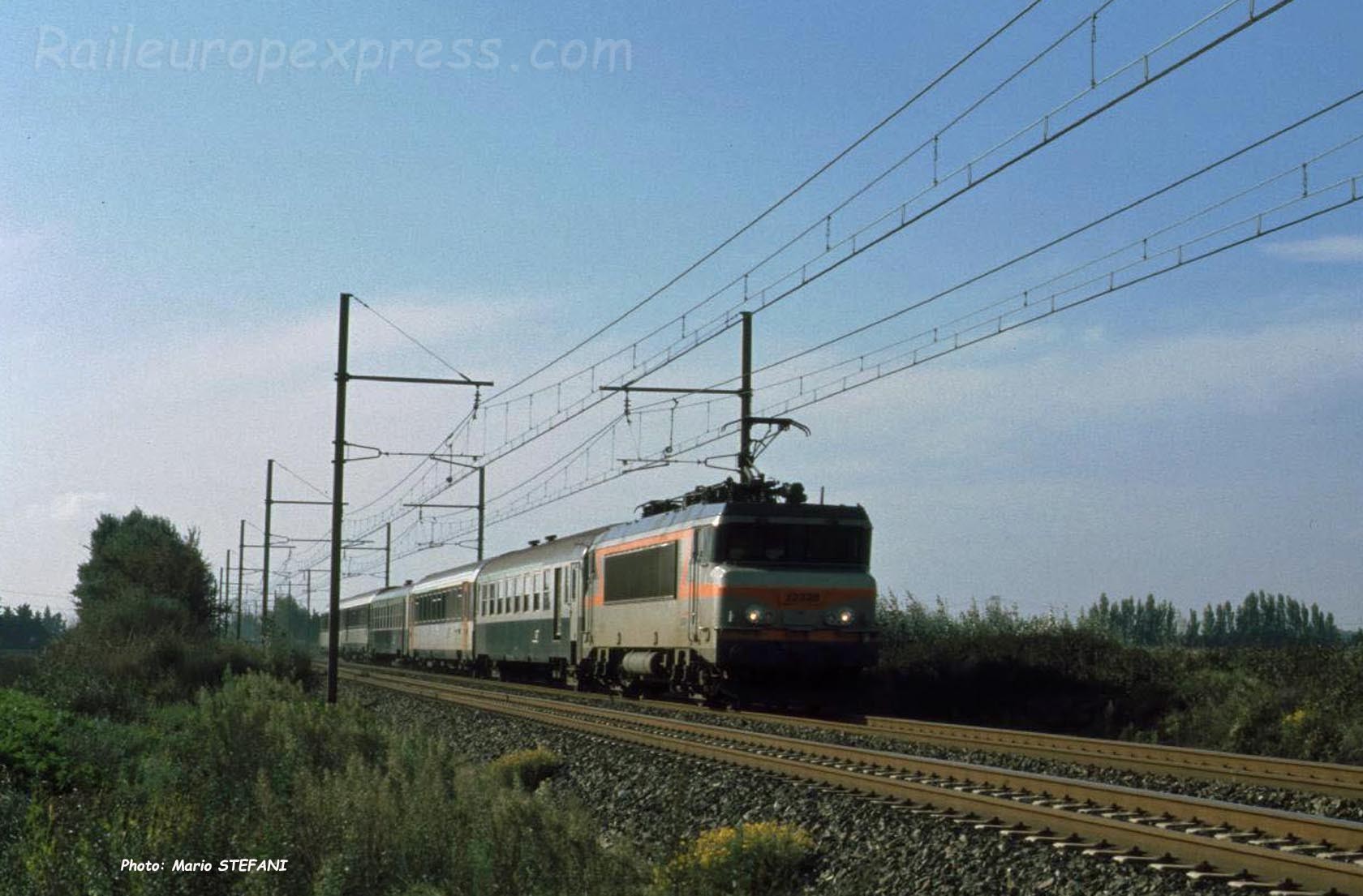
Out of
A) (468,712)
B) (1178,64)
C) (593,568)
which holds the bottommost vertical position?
(468,712)

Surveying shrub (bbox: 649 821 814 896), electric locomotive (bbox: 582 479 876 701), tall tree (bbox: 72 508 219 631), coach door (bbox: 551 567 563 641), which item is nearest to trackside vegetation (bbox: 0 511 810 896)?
shrub (bbox: 649 821 814 896)

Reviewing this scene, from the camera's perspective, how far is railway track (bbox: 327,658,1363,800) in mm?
13664

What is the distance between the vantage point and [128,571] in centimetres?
5416

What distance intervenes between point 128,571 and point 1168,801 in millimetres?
48263

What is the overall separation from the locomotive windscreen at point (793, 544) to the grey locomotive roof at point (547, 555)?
25.9 ft

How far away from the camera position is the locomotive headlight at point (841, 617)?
80.5 feet

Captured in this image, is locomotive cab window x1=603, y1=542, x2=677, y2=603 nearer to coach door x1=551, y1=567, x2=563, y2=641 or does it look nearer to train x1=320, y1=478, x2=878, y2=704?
train x1=320, y1=478, x2=878, y2=704

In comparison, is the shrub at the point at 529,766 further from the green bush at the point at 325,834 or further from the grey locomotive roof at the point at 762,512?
the grey locomotive roof at the point at 762,512

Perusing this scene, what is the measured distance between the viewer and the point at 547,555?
36.4 meters

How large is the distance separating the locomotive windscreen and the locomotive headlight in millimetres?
791

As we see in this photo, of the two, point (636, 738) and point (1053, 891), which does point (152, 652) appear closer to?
point (636, 738)

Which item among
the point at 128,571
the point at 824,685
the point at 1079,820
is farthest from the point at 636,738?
the point at 128,571

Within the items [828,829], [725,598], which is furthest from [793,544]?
[828,829]

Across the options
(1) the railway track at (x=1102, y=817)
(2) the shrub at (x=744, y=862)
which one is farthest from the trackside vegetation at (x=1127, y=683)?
(2) the shrub at (x=744, y=862)
